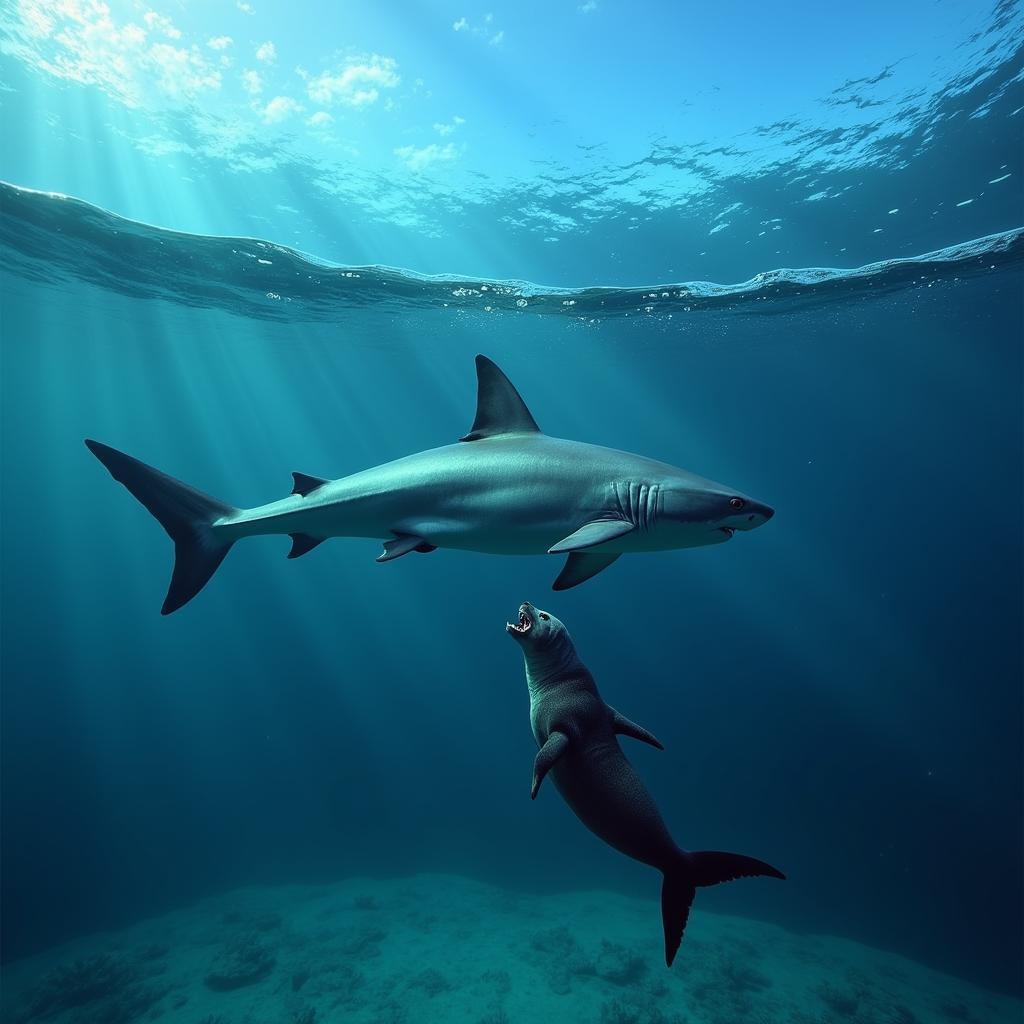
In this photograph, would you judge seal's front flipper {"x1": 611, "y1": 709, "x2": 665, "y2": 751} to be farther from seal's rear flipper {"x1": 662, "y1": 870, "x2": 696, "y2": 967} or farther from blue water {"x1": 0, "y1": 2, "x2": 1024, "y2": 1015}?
blue water {"x1": 0, "y1": 2, "x2": 1024, "y2": 1015}

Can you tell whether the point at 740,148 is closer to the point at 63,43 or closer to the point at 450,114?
the point at 450,114

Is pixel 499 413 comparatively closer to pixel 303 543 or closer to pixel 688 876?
pixel 303 543

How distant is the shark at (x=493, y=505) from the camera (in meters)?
3.93

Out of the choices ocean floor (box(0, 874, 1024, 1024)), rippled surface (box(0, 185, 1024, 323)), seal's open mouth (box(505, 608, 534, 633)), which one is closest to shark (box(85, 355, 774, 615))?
seal's open mouth (box(505, 608, 534, 633))

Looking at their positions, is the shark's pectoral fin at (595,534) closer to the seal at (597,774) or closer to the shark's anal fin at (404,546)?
the seal at (597,774)

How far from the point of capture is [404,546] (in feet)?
15.4

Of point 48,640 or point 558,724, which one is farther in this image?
point 48,640

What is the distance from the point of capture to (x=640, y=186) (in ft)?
57.4

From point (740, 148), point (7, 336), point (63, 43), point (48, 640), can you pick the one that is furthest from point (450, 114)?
point (48, 640)

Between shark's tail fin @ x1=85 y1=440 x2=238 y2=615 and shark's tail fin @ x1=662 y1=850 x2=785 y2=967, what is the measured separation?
14.9 ft

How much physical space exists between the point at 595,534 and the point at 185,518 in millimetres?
4074

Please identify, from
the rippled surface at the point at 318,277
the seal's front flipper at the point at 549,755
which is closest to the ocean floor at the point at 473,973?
the seal's front flipper at the point at 549,755

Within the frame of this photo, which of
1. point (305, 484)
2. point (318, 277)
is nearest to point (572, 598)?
point (318, 277)

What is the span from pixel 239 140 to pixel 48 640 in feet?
228
